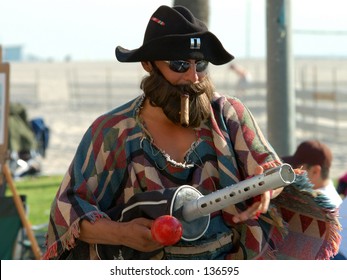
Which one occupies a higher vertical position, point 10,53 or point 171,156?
point 171,156

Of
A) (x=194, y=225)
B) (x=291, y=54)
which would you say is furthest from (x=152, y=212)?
(x=291, y=54)

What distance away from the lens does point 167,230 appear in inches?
129

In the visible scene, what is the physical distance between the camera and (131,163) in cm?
360

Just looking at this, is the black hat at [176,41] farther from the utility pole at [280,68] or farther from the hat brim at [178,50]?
the utility pole at [280,68]

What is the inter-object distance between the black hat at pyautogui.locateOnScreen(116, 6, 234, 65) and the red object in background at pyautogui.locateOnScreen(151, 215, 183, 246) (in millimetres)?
601

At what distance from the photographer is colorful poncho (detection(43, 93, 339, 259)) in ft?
11.7

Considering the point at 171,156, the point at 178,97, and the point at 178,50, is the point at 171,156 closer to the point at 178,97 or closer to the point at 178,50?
the point at 178,97

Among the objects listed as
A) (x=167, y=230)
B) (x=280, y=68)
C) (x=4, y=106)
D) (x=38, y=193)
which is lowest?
(x=38, y=193)

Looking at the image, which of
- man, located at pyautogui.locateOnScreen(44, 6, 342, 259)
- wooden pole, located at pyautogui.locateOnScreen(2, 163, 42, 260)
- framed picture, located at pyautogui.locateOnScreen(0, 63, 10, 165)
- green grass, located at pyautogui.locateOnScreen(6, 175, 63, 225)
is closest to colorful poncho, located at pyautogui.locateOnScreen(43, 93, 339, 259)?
man, located at pyautogui.locateOnScreen(44, 6, 342, 259)

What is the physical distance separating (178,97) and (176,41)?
0.65ft

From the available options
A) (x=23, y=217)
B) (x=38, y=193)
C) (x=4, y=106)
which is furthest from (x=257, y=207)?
(x=38, y=193)

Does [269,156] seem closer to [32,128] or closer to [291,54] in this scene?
[291,54]

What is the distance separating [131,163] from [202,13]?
481 cm

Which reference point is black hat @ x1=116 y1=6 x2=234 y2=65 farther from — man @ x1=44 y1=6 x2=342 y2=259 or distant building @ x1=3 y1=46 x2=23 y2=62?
distant building @ x1=3 y1=46 x2=23 y2=62
